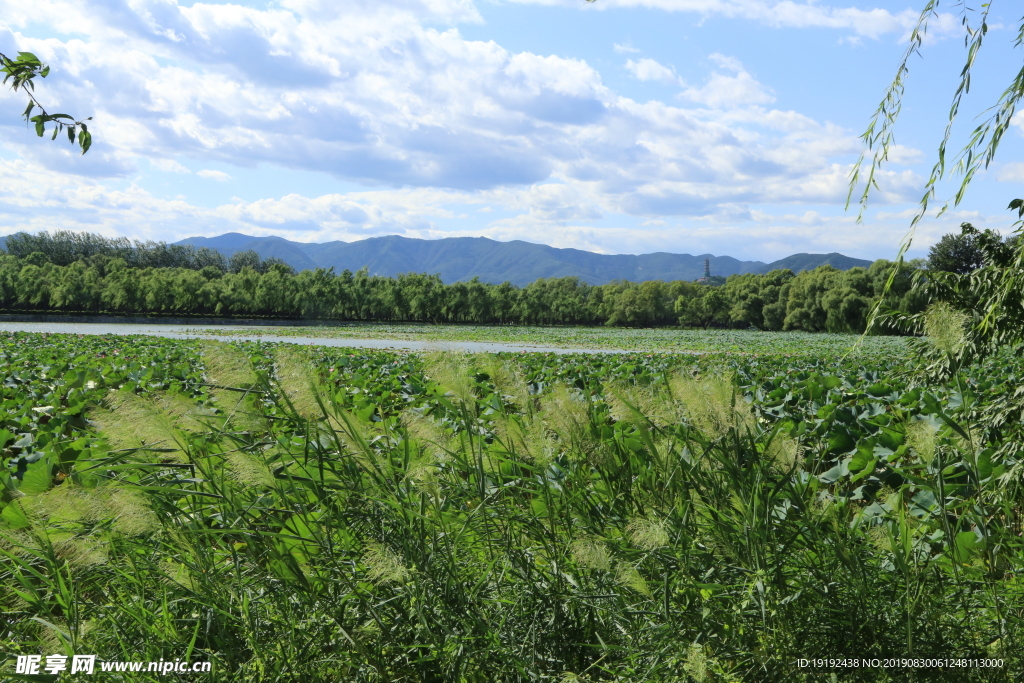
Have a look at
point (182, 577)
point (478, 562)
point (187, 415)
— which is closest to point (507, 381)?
point (478, 562)

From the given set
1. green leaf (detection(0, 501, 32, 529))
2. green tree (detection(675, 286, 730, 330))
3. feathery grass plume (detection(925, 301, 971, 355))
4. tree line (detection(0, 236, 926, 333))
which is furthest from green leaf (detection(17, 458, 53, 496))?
green tree (detection(675, 286, 730, 330))

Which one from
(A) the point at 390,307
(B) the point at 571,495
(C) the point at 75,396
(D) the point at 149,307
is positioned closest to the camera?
(B) the point at 571,495

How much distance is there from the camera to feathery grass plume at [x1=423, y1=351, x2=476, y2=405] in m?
2.84

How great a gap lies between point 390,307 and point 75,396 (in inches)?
3364

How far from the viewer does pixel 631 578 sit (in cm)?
226

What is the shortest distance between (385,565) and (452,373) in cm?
96

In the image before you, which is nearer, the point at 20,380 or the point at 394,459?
the point at 394,459

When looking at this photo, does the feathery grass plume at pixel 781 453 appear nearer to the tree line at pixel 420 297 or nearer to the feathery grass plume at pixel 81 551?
the feathery grass plume at pixel 81 551

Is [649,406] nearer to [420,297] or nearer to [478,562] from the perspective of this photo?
[478,562]

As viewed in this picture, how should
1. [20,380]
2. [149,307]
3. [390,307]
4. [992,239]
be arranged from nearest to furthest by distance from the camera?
[992,239]
[20,380]
[149,307]
[390,307]

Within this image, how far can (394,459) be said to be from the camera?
3102 mm

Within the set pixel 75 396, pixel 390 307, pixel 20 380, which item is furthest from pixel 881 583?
pixel 390 307

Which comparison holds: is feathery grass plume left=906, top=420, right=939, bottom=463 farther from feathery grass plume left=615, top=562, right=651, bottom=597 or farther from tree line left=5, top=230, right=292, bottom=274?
tree line left=5, top=230, right=292, bottom=274

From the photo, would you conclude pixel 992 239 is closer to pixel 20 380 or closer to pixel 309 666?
pixel 309 666
